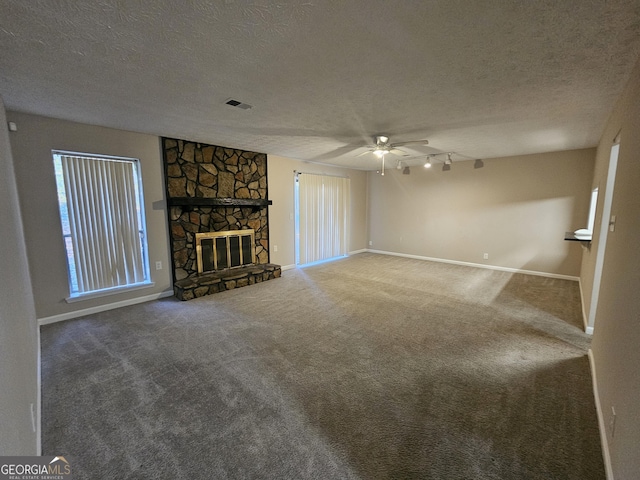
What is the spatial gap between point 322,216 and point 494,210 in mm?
3648

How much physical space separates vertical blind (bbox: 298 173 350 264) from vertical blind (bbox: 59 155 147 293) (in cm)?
307

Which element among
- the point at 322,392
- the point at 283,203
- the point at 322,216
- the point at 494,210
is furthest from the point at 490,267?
the point at 322,392

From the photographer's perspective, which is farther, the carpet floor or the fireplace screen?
the fireplace screen

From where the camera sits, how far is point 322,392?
2.07 meters

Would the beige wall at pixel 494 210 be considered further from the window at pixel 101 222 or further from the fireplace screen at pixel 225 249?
the window at pixel 101 222

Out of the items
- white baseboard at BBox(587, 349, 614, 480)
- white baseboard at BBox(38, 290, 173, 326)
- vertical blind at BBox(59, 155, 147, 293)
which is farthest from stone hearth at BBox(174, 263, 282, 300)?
white baseboard at BBox(587, 349, 614, 480)

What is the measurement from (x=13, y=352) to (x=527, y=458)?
275 cm

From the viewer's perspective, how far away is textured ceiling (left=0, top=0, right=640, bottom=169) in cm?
133

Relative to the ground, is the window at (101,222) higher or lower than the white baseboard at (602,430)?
higher

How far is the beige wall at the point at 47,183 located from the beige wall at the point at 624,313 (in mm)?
4838

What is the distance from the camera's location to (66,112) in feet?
9.28

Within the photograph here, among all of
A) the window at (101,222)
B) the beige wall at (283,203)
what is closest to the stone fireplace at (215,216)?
the beige wall at (283,203)

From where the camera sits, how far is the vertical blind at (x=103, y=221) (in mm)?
3309

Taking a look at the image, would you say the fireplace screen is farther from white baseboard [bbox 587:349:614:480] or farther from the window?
white baseboard [bbox 587:349:614:480]
